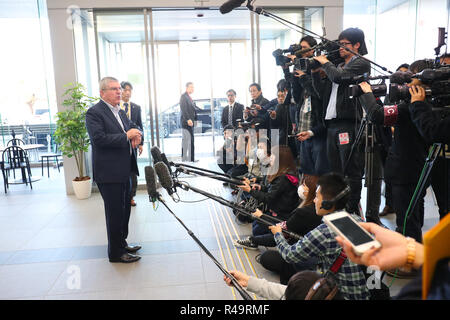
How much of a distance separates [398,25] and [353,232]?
6639mm

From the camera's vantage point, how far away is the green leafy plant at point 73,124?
192 inches

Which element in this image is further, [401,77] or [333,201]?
[401,77]

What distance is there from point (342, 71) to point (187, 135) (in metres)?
4.92

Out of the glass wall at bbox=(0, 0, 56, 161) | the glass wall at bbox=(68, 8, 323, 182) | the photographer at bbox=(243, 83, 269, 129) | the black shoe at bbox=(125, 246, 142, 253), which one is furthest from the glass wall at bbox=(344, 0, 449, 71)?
the glass wall at bbox=(0, 0, 56, 161)

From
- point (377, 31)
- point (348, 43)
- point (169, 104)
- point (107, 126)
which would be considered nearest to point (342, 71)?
point (348, 43)

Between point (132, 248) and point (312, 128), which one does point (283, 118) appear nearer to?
point (312, 128)

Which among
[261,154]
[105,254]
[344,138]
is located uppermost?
[344,138]

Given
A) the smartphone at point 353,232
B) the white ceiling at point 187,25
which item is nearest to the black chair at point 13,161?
the white ceiling at point 187,25

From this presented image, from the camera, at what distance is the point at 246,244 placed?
3092 mm

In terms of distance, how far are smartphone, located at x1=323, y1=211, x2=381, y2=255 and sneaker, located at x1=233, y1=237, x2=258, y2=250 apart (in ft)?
6.98

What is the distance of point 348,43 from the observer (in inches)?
106

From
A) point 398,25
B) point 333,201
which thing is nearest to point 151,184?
point 333,201

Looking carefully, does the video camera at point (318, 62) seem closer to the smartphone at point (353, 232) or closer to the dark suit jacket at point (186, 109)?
the smartphone at point (353, 232)

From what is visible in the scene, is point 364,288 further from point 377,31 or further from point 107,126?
point 377,31
